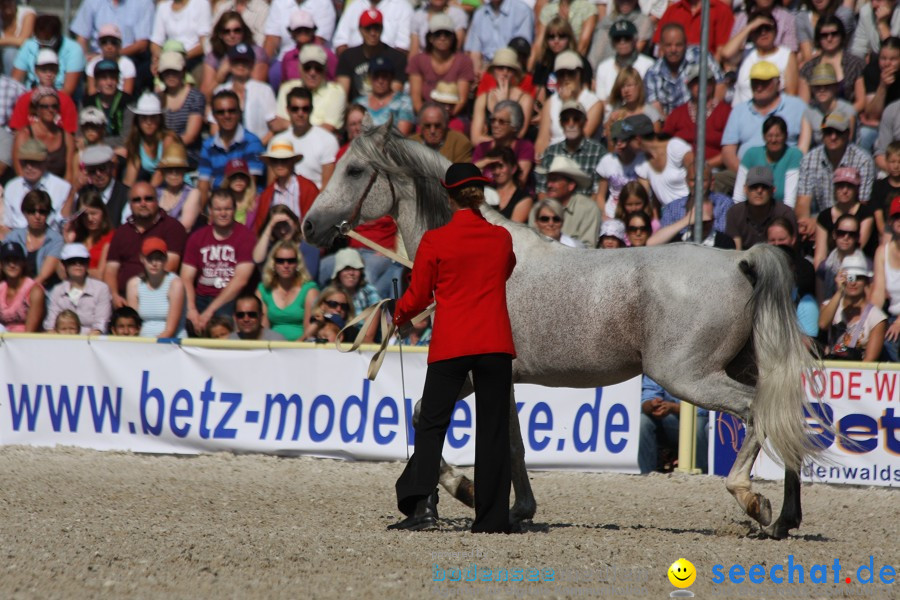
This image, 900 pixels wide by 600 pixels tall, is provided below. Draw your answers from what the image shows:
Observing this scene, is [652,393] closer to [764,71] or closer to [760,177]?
[760,177]

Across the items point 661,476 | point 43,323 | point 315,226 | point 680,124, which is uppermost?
point 680,124

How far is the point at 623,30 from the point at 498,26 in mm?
1549

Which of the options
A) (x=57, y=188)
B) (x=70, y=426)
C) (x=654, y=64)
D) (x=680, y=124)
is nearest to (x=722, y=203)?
(x=680, y=124)

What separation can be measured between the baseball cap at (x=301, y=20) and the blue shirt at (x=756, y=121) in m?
5.03

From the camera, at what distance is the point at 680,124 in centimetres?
1291

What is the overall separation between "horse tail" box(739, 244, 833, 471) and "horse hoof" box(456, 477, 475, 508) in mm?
1672

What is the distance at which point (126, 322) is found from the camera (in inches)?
478

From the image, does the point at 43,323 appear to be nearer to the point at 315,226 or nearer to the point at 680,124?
the point at 315,226

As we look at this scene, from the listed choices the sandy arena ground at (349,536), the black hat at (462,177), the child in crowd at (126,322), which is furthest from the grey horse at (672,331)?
the child in crowd at (126,322)

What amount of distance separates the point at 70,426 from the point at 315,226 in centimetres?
449

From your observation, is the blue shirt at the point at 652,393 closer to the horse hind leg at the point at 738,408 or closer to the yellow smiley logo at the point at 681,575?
the horse hind leg at the point at 738,408

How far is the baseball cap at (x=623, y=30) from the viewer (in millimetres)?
13578

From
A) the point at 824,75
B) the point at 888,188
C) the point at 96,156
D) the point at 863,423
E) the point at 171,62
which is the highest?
the point at 171,62

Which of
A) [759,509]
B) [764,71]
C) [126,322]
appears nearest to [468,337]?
[759,509]
